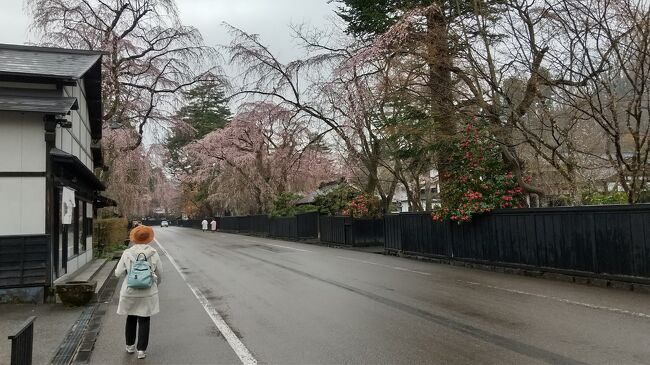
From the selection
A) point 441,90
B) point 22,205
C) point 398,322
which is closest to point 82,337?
point 22,205

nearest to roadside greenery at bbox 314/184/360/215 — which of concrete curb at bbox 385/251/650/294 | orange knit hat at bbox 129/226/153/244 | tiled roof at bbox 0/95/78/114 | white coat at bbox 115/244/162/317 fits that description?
concrete curb at bbox 385/251/650/294

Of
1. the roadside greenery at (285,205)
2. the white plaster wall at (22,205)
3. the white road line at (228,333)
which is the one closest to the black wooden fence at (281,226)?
the roadside greenery at (285,205)

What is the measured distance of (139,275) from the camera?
6074mm

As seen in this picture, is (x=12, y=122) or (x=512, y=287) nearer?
(x=12, y=122)

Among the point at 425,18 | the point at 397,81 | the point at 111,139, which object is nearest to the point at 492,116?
the point at 397,81

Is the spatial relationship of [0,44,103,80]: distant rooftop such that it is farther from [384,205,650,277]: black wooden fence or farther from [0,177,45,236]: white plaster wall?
[384,205,650,277]: black wooden fence

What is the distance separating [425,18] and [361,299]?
44.0 ft

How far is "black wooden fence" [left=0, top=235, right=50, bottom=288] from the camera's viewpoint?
9953 millimetres

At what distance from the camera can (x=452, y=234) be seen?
1684 centimetres

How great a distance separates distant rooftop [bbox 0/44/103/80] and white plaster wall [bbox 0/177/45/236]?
7.82 feet

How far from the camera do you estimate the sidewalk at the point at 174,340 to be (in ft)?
19.7

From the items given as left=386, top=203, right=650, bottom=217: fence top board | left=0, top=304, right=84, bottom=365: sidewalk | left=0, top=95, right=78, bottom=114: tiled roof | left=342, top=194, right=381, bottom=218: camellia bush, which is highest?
left=0, top=95, right=78, bottom=114: tiled roof

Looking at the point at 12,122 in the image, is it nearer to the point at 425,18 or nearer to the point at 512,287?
the point at 512,287

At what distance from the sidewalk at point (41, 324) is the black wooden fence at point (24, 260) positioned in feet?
1.70
